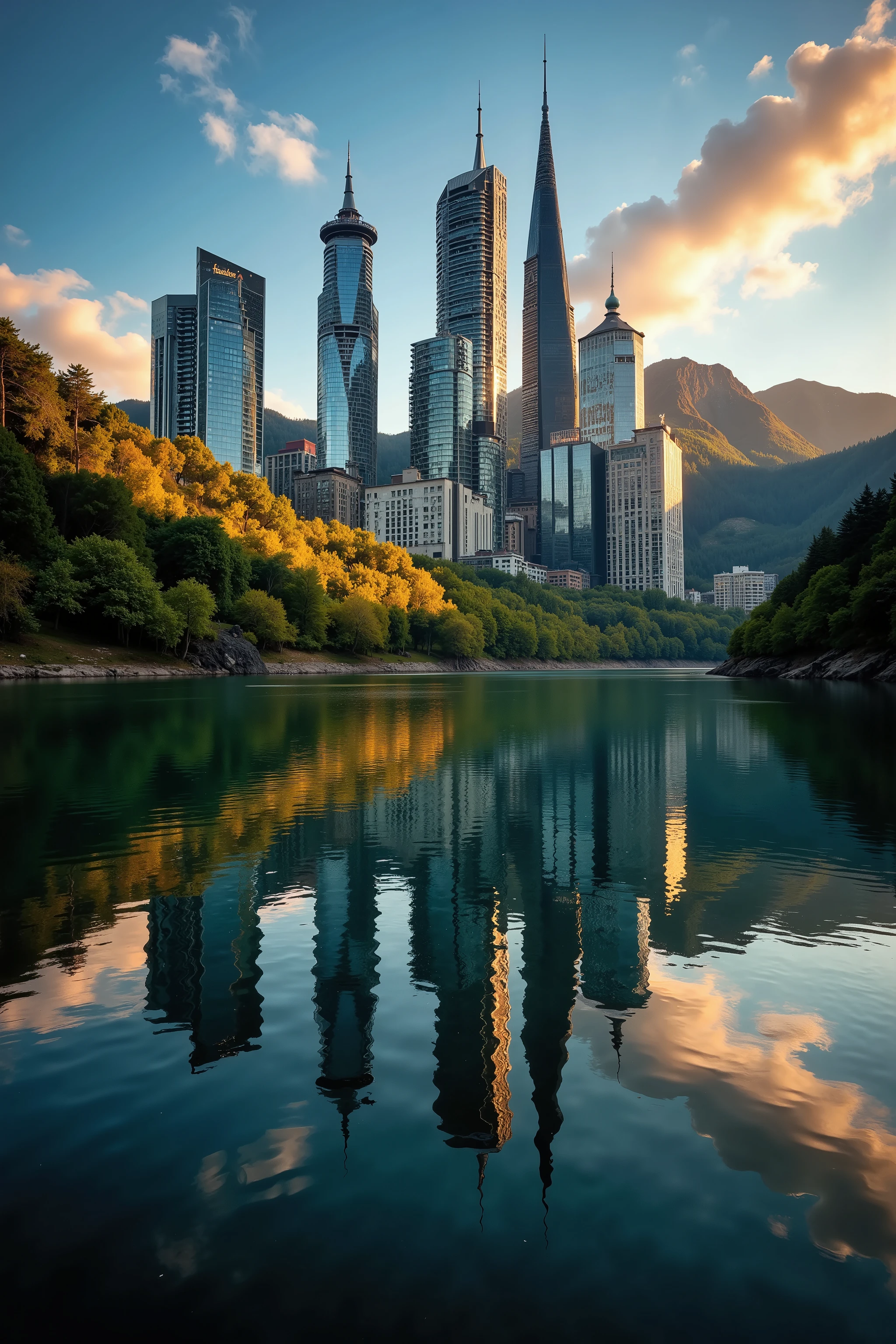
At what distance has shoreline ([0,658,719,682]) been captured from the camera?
6157 centimetres

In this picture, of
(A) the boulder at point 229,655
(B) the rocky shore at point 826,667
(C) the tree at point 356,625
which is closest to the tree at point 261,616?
(A) the boulder at point 229,655

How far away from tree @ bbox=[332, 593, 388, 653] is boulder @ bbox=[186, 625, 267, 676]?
75.4 feet

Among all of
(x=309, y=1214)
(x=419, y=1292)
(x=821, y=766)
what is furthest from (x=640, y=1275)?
(x=821, y=766)

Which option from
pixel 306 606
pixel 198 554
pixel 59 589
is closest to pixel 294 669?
pixel 306 606

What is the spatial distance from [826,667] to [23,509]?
75340 mm

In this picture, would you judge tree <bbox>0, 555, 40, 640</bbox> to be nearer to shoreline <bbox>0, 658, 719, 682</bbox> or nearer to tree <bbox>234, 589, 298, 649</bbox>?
shoreline <bbox>0, 658, 719, 682</bbox>

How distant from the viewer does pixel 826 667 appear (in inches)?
3041

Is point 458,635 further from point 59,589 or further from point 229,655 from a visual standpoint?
point 59,589

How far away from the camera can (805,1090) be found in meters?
5.17

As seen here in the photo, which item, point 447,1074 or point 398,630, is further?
A: point 398,630

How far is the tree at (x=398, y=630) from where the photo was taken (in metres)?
126

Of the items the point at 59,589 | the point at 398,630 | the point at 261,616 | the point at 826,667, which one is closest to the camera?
the point at 59,589

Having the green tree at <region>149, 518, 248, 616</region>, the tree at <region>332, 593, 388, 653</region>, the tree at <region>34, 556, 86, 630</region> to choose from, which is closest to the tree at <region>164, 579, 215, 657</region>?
the green tree at <region>149, 518, 248, 616</region>

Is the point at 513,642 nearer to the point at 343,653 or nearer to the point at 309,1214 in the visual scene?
the point at 343,653
